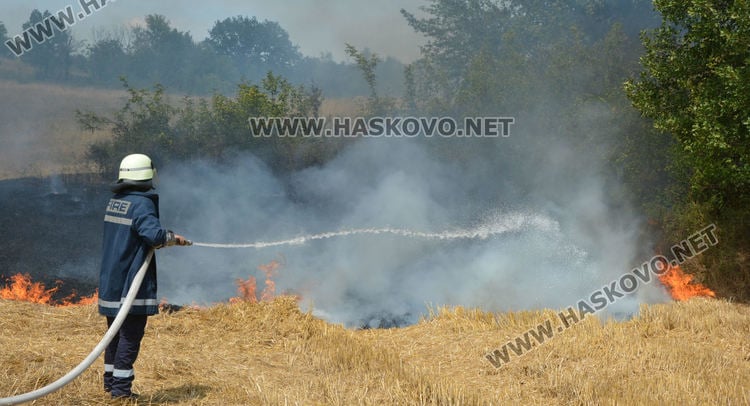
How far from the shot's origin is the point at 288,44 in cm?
4622

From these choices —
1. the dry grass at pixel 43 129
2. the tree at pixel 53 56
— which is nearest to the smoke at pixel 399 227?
the dry grass at pixel 43 129

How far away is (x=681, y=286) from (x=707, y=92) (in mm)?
4459

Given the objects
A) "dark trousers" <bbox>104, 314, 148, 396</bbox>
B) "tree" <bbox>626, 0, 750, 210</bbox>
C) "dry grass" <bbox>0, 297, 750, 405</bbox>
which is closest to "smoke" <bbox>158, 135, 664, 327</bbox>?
"tree" <bbox>626, 0, 750, 210</bbox>

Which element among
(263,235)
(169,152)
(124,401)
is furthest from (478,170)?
(124,401)

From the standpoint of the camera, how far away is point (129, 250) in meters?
5.67

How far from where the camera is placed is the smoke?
17.5m

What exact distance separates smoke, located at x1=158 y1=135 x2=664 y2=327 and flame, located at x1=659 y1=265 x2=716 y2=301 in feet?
3.77

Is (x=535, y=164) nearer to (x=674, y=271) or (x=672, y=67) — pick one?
(x=674, y=271)

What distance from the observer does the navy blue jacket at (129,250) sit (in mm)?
5594

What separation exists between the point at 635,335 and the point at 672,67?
19.9 ft

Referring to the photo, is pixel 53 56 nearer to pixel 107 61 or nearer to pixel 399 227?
pixel 107 61

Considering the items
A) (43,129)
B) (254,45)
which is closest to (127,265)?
(43,129)

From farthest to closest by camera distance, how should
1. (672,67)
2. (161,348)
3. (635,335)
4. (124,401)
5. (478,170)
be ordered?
(478,170) < (672,67) < (635,335) < (161,348) < (124,401)

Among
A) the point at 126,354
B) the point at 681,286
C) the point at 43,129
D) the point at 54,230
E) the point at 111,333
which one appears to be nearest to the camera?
the point at 111,333
